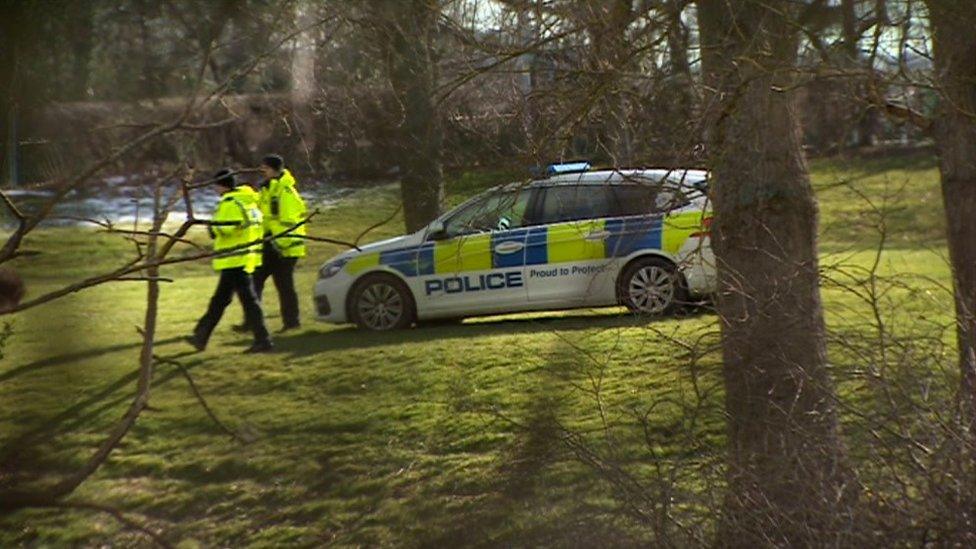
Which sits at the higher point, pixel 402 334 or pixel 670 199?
pixel 670 199

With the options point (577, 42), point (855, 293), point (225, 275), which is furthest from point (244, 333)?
point (855, 293)

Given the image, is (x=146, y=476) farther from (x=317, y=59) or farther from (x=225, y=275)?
(x=317, y=59)

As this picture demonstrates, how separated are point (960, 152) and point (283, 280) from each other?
297 inches

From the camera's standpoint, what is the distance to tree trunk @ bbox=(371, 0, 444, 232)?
973 centimetres

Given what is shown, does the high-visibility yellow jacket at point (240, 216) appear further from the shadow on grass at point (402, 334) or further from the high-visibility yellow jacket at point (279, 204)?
the shadow on grass at point (402, 334)

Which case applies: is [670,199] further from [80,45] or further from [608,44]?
[80,45]

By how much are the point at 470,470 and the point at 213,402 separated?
273cm

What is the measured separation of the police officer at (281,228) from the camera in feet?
33.6

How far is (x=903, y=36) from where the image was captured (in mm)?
7316

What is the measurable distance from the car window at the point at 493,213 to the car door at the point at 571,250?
0.88ft

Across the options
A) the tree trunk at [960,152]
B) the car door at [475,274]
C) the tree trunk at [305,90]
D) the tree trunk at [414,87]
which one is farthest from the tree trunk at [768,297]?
the car door at [475,274]

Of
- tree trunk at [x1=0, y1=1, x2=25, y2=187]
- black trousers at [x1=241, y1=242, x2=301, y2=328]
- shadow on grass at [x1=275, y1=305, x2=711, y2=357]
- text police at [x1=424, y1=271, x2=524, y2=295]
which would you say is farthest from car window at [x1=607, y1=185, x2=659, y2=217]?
black trousers at [x1=241, y1=242, x2=301, y2=328]

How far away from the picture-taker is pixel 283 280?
15.3 metres

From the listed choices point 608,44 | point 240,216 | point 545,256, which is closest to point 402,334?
point 545,256
